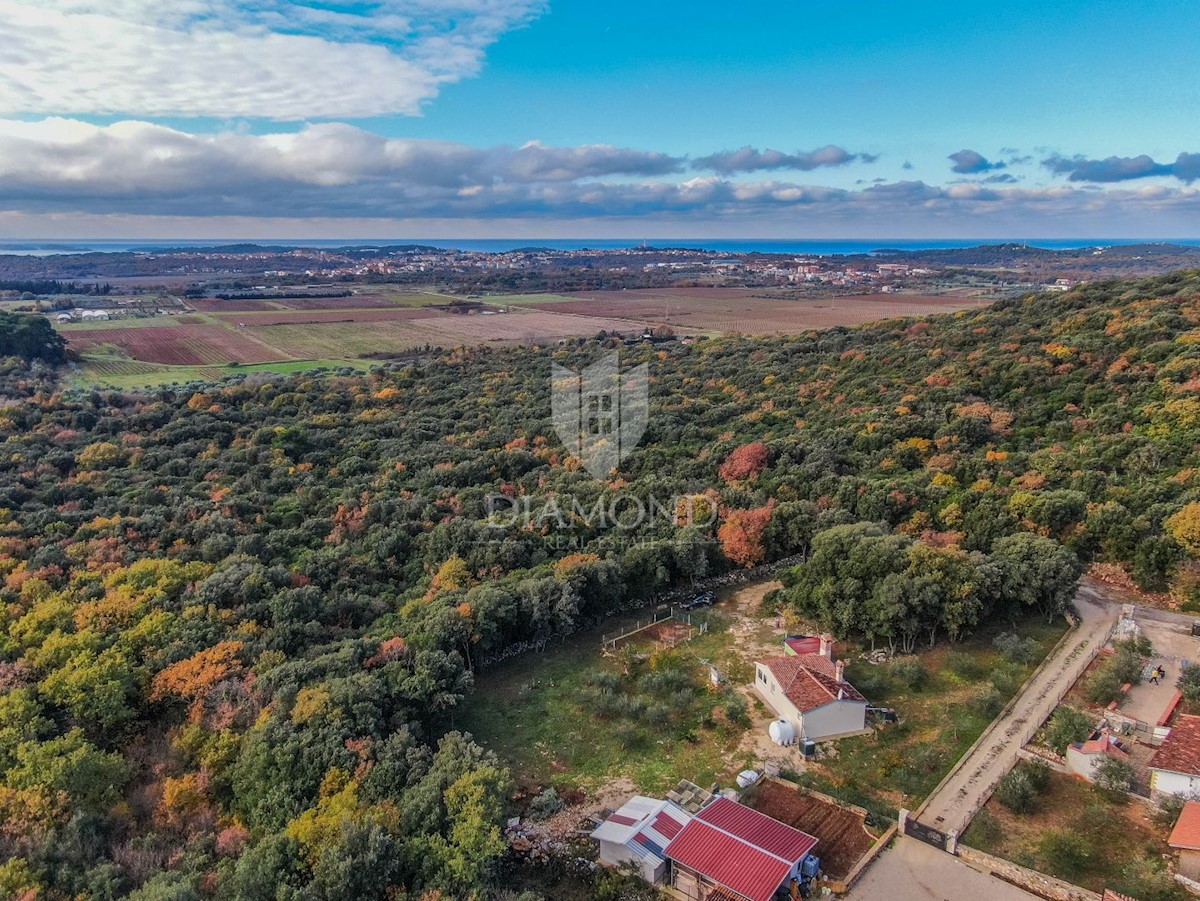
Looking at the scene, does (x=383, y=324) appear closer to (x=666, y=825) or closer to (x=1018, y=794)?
(x=666, y=825)

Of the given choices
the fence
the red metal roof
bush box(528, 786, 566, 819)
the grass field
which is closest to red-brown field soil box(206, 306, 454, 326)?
the fence

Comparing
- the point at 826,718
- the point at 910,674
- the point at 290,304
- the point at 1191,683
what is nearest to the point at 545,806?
the point at 826,718

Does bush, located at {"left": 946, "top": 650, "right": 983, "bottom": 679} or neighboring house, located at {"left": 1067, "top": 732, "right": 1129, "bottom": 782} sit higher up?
neighboring house, located at {"left": 1067, "top": 732, "right": 1129, "bottom": 782}

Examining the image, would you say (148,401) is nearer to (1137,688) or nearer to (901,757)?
(901,757)

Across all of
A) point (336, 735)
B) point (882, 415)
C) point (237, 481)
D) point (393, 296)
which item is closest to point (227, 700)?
point (336, 735)

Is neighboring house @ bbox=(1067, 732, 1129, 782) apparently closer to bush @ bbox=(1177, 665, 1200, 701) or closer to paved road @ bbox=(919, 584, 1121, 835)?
paved road @ bbox=(919, 584, 1121, 835)
